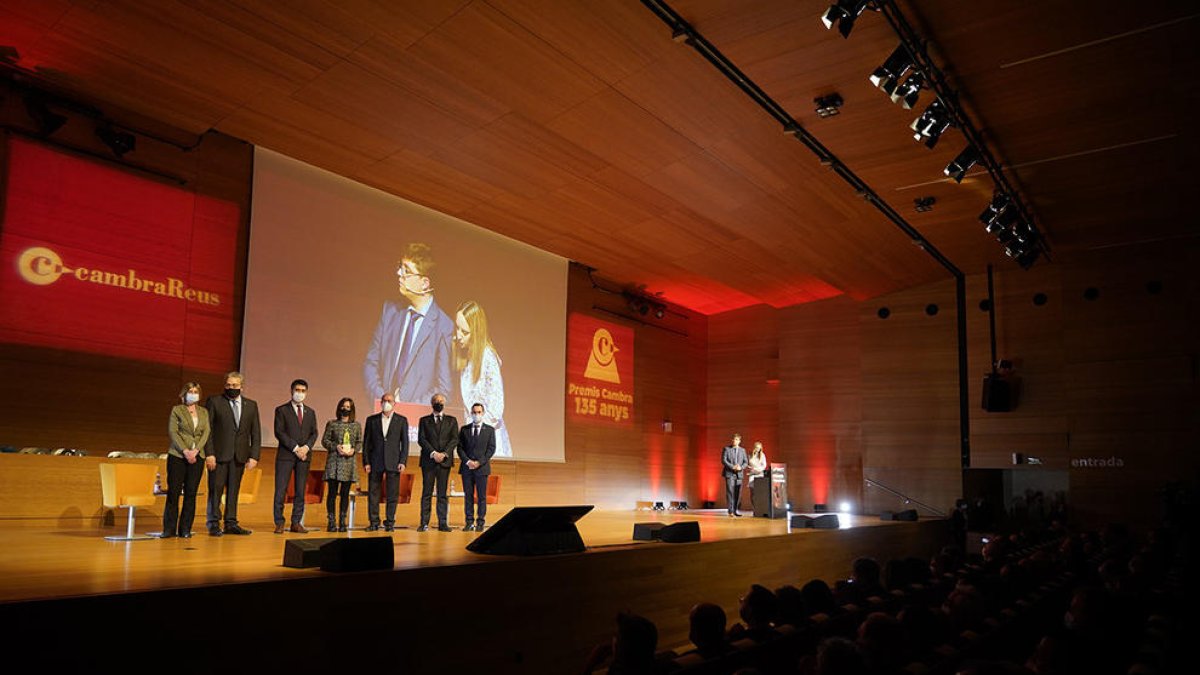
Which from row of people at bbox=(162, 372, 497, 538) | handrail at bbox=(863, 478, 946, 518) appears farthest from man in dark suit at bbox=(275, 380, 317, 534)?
handrail at bbox=(863, 478, 946, 518)

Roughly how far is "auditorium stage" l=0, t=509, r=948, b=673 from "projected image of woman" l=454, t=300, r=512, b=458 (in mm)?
4363

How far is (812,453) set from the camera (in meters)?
14.4

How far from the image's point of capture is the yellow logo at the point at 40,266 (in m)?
7.10

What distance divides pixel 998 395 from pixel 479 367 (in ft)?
25.9

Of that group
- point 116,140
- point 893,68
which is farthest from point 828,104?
point 116,140

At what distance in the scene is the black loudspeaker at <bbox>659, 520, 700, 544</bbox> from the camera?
6.17 meters

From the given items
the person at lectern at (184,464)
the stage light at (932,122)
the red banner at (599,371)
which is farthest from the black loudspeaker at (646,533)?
the red banner at (599,371)

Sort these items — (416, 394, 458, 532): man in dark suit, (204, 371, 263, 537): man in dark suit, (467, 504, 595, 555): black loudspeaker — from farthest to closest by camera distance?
(416, 394, 458, 532): man in dark suit
(204, 371, 263, 537): man in dark suit
(467, 504, 595, 555): black loudspeaker

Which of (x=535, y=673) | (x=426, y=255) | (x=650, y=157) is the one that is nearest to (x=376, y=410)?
(x=426, y=255)

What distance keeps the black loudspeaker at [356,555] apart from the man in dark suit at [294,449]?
3.23m

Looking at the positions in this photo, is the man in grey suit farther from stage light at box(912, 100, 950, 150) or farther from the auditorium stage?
stage light at box(912, 100, 950, 150)

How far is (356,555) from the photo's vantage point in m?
3.98

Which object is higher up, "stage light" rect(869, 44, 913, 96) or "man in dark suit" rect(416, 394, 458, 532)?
"stage light" rect(869, 44, 913, 96)

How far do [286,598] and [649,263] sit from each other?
9.86m
